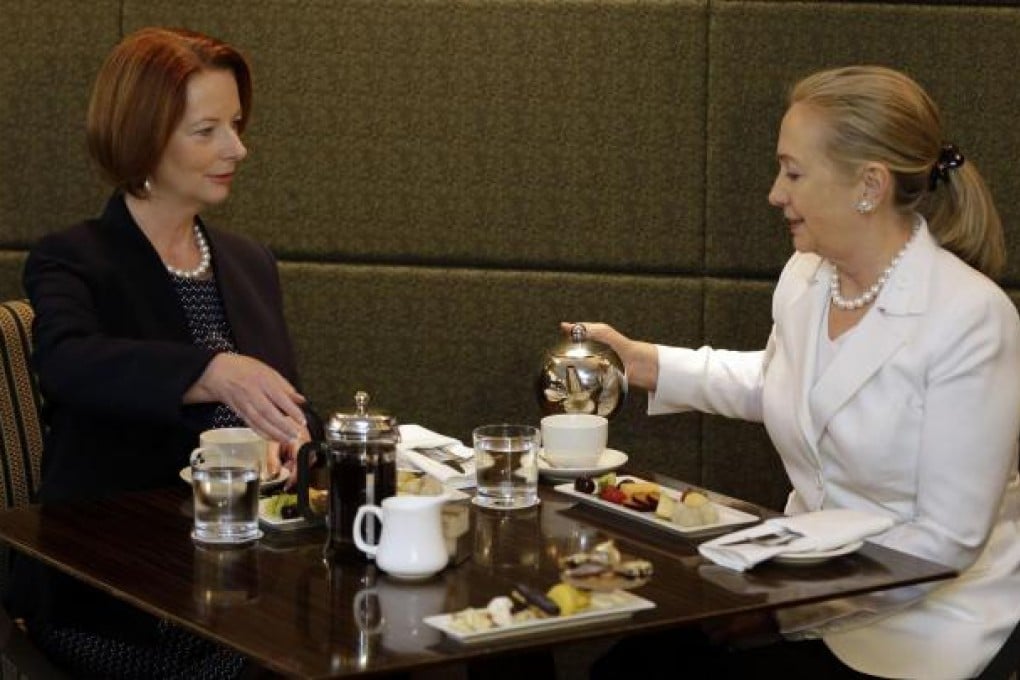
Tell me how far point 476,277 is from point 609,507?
1217 millimetres

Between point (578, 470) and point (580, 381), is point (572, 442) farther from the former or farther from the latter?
point (580, 381)

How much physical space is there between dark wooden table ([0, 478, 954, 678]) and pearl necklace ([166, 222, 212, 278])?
0.49m

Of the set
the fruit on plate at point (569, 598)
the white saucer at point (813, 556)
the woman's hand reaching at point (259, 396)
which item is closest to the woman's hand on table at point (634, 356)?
the woman's hand reaching at point (259, 396)

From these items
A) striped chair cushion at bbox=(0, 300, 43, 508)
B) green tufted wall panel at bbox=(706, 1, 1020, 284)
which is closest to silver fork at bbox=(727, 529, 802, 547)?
striped chair cushion at bbox=(0, 300, 43, 508)

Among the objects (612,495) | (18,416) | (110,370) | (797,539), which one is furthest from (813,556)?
(18,416)

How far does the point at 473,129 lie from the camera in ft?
11.2

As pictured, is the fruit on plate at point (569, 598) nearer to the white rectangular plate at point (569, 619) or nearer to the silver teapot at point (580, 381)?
the white rectangular plate at point (569, 619)

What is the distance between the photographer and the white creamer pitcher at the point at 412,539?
199cm

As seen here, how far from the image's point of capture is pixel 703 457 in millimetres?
3441

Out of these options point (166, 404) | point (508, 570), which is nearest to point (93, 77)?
point (166, 404)

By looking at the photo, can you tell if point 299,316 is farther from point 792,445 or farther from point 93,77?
point 792,445

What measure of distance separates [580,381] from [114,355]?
2.33 ft

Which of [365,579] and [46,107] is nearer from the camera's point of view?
[365,579]

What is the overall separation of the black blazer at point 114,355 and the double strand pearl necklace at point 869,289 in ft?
3.00
